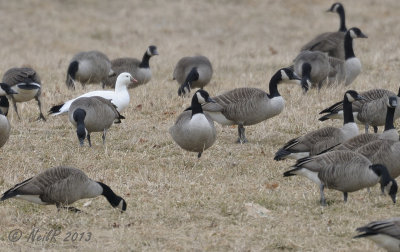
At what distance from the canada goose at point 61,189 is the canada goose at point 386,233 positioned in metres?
2.76

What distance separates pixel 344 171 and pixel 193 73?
7.54 metres

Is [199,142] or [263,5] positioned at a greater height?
[263,5]

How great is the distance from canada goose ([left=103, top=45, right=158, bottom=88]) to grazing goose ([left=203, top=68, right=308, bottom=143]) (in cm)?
506

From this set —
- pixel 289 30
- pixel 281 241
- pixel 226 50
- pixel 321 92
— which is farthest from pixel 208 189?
pixel 289 30

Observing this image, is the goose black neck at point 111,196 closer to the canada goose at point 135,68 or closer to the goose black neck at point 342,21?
the canada goose at point 135,68

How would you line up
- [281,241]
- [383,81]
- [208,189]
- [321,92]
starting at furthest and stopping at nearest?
1. [383,81]
2. [321,92]
3. [208,189]
4. [281,241]

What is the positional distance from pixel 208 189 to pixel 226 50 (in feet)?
46.5

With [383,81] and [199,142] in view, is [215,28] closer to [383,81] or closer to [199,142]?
[383,81]

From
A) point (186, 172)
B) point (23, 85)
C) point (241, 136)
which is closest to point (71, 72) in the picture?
point (23, 85)

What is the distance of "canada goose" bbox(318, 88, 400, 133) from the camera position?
35.3 ft

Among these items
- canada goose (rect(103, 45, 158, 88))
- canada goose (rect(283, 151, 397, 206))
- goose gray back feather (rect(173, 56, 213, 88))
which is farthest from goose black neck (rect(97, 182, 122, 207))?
canada goose (rect(103, 45, 158, 88))

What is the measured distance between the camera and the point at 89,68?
51.8 feet

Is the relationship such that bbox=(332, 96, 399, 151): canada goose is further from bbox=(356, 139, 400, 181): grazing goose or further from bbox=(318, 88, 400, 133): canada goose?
bbox=(318, 88, 400, 133): canada goose

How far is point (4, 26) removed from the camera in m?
26.2
